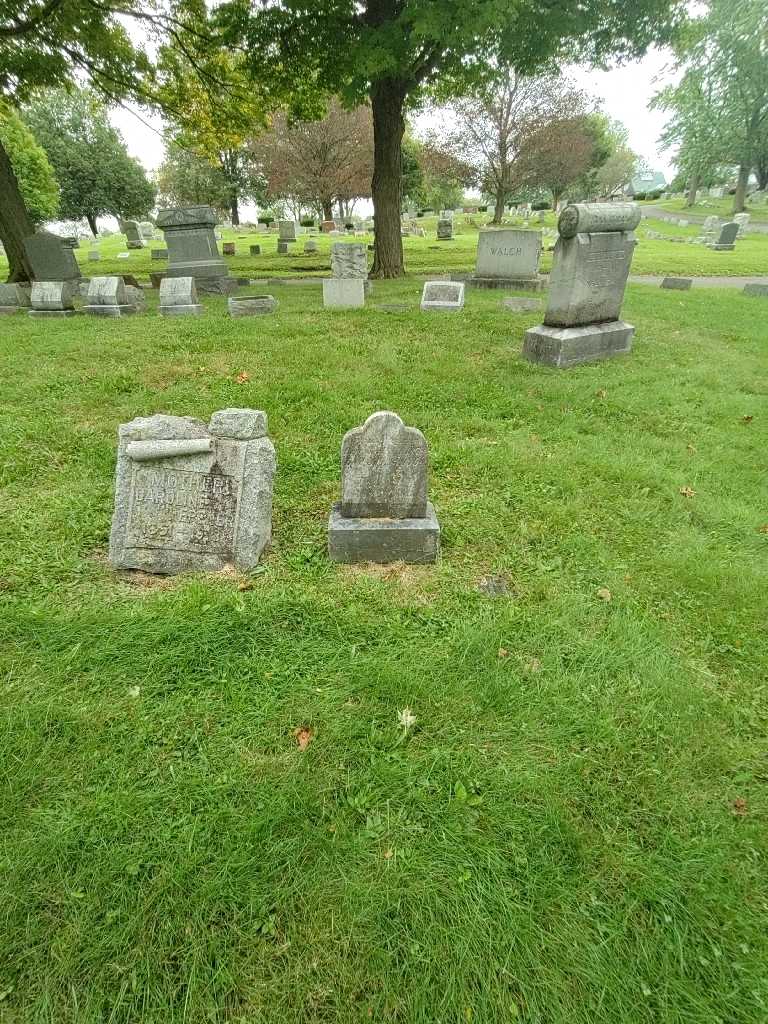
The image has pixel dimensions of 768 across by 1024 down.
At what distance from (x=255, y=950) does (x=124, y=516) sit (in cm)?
236

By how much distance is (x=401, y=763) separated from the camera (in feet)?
6.78

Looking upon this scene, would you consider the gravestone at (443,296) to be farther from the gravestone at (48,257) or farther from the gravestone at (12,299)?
the gravestone at (48,257)

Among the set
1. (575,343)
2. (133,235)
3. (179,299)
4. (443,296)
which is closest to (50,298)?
(179,299)

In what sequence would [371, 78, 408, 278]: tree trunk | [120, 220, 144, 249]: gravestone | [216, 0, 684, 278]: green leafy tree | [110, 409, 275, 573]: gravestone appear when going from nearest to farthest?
1. [110, 409, 275, 573]: gravestone
2. [216, 0, 684, 278]: green leafy tree
3. [371, 78, 408, 278]: tree trunk
4. [120, 220, 144, 249]: gravestone

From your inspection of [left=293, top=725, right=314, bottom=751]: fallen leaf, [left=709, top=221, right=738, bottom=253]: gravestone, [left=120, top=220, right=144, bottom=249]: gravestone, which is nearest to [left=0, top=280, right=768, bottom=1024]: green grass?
[left=293, top=725, right=314, bottom=751]: fallen leaf

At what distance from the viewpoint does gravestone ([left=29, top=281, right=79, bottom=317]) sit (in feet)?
32.5

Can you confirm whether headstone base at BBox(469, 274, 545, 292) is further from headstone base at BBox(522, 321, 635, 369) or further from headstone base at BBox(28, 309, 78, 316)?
headstone base at BBox(28, 309, 78, 316)

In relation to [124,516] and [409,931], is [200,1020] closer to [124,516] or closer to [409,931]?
[409,931]

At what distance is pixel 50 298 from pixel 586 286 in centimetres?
995

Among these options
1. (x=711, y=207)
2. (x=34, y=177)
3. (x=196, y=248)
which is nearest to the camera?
(x=196, y=248)

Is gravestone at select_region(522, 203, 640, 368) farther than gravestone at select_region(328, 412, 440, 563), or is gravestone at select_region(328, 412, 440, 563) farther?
gravestone at select_region(522, 203, 640, 368)

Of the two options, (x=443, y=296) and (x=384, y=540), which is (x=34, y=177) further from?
(x=384, y=540)

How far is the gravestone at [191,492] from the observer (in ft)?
9.87

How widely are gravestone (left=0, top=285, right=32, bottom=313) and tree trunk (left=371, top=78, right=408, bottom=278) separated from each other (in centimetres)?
858
